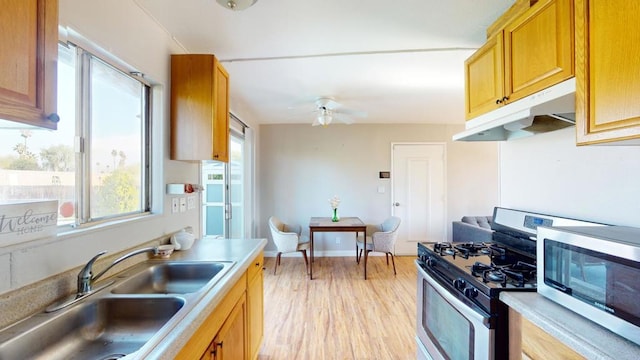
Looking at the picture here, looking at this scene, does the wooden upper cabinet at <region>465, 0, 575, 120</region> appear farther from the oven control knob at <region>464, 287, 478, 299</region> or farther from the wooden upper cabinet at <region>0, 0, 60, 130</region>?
the wooden upper cabinet at <region>0, 0, 60, 130</region>

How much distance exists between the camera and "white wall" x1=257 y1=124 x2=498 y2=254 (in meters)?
4.71

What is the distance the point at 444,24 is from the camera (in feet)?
5.59

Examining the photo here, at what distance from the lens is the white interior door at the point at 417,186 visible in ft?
15.4

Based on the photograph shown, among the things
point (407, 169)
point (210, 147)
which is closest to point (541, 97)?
point (210, 147)

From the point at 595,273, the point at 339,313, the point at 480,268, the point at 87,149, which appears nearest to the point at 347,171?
the point at 339,313

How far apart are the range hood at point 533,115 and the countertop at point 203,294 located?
161cm

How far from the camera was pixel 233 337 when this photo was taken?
1.36 m

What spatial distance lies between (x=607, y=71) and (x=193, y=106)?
6.91 ft

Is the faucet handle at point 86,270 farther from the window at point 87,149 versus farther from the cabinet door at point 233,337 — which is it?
the cabinet door at point 233,337

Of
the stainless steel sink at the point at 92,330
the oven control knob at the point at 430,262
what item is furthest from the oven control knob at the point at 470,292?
the stainless steel sink at the point at 92,330

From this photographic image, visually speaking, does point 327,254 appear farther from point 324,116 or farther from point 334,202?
point 324,116

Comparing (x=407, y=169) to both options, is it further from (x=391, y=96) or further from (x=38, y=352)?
(x=38, y=352)

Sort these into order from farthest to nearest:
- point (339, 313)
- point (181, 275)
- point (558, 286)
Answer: point (339, 313), point (181, 275), point (558, 286)

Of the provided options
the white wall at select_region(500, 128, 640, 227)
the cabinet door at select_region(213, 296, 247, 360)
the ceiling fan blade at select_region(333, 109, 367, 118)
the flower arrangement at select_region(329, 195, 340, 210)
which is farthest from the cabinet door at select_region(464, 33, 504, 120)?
the flower arrangement at select_region(329, 195, 340, 210)
